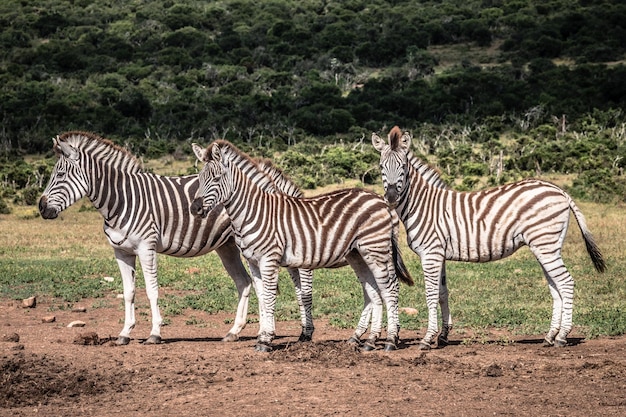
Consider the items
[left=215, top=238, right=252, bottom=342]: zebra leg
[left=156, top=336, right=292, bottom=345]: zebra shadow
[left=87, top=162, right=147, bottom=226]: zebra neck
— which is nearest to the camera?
[left=87, top=162, right=147, bottom=226]: zebra neck

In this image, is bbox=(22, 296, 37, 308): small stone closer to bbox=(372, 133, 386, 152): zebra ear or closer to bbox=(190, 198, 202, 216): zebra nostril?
bbox=(190, 198, 202, 216): zebra nostril

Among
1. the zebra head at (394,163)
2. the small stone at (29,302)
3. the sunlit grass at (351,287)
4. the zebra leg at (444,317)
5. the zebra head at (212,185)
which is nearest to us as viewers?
the zebra head at (212,185)

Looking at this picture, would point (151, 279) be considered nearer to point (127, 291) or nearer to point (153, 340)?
point (127, 291)

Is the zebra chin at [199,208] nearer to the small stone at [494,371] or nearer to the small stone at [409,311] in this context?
the small stone at [494,371]

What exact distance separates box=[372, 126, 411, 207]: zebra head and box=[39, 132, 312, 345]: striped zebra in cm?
231

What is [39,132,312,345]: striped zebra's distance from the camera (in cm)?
1212

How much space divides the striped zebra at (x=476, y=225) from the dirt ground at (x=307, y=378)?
659mm

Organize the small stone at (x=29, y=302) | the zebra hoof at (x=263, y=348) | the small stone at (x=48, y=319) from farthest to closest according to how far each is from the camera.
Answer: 1. the small stone at (x=29, y=302)
2. the small stone at (x=48, y=319)
3. the zebra hoof at (x=263, y=348)

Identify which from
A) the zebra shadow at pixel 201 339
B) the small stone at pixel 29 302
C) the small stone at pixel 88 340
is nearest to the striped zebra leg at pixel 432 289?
the zebra shadow at pixel 201 339

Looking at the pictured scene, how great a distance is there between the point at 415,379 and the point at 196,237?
4.10 metres

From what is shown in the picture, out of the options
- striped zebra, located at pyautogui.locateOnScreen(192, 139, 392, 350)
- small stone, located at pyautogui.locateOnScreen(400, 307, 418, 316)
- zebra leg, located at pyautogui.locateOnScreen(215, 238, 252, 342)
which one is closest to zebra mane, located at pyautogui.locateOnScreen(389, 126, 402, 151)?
striped zebra, located at pyautogui.locateOnScreen(192, 139, 392, 350)

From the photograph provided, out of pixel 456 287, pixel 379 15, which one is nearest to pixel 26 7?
pixel 379 15

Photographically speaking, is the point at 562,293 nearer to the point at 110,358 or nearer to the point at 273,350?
the point at 273,350

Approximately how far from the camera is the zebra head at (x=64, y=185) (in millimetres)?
12172
